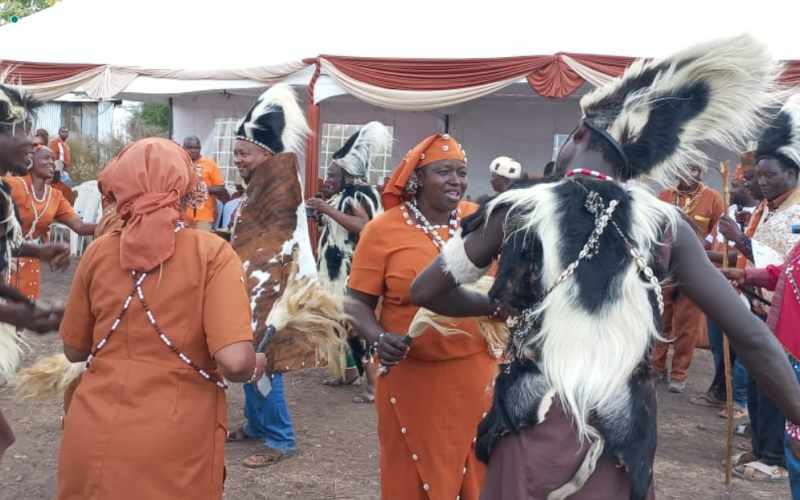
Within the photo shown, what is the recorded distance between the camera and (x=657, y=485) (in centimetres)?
514

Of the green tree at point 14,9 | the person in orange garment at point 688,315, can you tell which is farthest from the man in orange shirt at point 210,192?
the green tree at point 14,9

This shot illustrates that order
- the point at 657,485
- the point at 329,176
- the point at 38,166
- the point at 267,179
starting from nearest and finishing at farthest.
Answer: the point at 267,179 → the point at 657,485 → the point at 38,166 → the point at 329,176

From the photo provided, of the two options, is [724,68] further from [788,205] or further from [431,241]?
[788,205]

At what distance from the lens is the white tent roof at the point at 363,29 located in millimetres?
10820

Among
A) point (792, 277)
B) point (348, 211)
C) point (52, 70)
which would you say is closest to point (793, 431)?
point (792, 277)

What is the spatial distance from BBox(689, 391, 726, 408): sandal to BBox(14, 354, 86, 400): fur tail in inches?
221

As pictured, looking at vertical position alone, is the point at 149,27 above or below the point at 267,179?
above

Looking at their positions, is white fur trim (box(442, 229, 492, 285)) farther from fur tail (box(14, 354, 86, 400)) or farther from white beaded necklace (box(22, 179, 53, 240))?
white beaded necklace (box(22, 179, 53, 240))

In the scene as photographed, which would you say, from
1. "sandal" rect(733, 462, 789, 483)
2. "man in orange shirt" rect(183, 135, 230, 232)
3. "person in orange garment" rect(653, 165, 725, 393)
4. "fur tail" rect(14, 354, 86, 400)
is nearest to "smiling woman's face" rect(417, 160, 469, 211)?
"fur tail" rect(14, 354, 86, 400)

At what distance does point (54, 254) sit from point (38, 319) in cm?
172

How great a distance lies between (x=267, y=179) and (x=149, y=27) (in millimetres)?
9915

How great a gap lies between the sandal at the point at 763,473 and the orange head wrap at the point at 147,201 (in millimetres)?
4508

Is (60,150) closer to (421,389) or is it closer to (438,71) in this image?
(438,71)

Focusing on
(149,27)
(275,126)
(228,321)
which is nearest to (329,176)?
(275,126)
